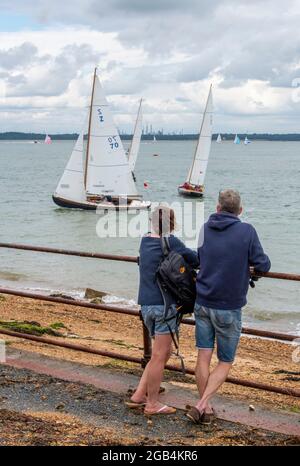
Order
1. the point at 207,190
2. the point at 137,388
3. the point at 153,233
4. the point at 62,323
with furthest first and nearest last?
the point at 207,190 → the point at 62,323 → the point at 137,388 → the point at 153,233

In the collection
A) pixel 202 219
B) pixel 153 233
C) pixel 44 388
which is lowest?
pixel 202 219

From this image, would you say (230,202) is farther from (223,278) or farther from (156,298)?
(156,298)

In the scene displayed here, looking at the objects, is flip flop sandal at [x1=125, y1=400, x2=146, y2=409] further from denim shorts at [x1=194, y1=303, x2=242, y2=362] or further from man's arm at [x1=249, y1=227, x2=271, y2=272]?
man's arm at [x1=249, y1=227, x2=271, y2=272]

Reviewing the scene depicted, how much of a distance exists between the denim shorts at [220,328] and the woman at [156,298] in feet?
0.67

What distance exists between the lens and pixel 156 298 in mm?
4762

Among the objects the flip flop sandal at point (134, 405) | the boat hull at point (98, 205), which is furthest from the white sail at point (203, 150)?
the flip flop sandal at point (134, 405)

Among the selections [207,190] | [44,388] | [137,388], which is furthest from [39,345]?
[207,190]

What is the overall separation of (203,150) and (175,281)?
1903 inches

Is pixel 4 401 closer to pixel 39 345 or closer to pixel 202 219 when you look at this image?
pixel 39 345

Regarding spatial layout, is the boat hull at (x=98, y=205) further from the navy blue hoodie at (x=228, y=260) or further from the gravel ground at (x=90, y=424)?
the navy blue hoodie at (x=228, y=260)

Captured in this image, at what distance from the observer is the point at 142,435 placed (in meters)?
4.46

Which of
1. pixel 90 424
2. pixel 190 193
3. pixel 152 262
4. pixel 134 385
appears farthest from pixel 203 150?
pixel 90 424

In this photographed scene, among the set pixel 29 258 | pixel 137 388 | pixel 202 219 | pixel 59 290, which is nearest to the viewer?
pixel 137 388
